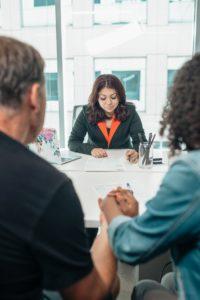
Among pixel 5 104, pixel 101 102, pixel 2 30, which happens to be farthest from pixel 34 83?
pixel 2 30

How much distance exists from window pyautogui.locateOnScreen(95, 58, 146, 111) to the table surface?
5.72 feet

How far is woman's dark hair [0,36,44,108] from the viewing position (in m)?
0.73

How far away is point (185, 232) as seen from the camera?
0.71 m

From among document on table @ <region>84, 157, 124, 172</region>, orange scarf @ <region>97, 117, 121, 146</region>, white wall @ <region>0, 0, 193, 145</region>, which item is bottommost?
document on table @ <region>84, 157, 124, 172</region>

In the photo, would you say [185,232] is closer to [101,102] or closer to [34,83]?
[34,83]

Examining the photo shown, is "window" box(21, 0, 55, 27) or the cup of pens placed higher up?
"window" box(21, 0, 55, 27)

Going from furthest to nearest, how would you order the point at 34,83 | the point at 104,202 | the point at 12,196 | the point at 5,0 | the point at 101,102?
the point at 5,0, the point at 101,102, the point at 104,202, the point at 34,83, the point at 12,196

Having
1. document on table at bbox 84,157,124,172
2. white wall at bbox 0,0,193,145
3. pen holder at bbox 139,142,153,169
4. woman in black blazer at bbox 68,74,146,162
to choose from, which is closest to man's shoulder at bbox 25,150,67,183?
document on table at bbox 84,157,124,172

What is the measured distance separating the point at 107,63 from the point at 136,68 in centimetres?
32

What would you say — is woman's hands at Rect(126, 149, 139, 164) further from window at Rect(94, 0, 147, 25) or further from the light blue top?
window at Rect(94, 0, 147, 25)

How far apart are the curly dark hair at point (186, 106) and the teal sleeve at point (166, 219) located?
127 millimetres

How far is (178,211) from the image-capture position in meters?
0.70

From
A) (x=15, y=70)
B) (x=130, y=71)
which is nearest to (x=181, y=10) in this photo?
(x=130, y=71)

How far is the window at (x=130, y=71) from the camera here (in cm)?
352
